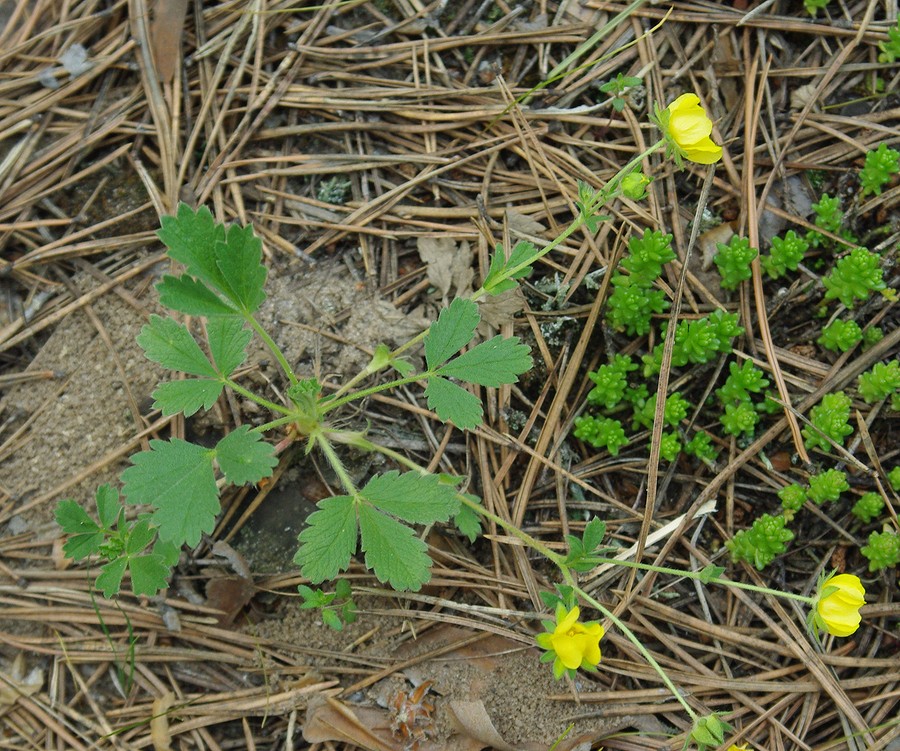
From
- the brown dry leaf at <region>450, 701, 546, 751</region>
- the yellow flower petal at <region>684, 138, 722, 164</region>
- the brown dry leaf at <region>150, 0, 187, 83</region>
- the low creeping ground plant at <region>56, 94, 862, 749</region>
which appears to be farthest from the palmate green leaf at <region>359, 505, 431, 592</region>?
the brown dry leaf at <region>150, 0, 187, 83</region>

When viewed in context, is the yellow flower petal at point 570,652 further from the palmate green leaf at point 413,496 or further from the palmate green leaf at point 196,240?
the palmate green leaf at point 196,240

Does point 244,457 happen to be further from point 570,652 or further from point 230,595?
point 570,652

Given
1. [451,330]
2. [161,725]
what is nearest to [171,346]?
[451,330]

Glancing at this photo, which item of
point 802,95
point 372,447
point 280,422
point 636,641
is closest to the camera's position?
point 636,641

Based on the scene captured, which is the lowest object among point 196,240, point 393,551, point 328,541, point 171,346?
point 393,551

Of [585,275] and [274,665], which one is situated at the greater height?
[585,275]

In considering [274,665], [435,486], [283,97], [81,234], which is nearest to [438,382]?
[435,486]

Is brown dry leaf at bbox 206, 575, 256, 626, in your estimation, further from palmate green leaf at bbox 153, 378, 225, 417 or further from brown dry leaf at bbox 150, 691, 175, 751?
palmate green leaf at bbox 153, 378, 225, 417

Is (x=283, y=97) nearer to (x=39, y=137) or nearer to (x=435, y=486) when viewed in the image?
(x=39, y=137)
